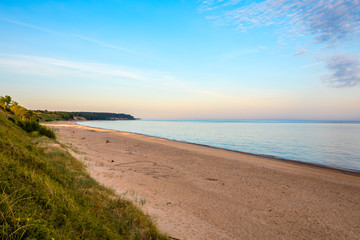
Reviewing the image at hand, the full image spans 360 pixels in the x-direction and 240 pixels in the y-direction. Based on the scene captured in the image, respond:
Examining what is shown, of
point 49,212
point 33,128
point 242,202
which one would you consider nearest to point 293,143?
point 242,202

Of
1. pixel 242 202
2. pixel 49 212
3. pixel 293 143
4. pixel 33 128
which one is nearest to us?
pixel 49 212

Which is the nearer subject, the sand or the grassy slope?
the grassy slope

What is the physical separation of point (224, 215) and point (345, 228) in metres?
3.58

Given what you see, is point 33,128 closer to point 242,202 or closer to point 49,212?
point 242,202

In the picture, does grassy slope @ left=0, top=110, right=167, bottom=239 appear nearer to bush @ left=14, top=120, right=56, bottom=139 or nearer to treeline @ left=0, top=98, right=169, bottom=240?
treeline @ left=0, top=98, right=169, bottom=240

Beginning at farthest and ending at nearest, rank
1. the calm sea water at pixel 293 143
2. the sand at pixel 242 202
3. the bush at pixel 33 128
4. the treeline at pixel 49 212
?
the calm sea water at pixel 293 143 → the bush at pixel 33 128 → the sand at pixel 242 202 → the treeline at pixel 49 212

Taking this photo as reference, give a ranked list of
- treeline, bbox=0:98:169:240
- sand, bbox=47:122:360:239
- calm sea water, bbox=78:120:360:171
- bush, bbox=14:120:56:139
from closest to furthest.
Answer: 1. treeline, bbox=0:98:169:240
2. sand, bbox=47:122:360:239
3. bush, bbox=14:120:56:139
4. calm sea water, bbox=78:120:360:171

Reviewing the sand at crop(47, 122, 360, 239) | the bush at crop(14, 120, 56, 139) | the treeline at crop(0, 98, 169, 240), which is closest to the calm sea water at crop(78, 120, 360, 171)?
the sand at crop(47, 122, 360, 239)

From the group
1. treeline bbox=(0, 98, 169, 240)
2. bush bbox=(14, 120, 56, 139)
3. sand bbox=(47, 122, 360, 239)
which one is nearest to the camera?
treeline bbox=(0, 98, 169, 240)

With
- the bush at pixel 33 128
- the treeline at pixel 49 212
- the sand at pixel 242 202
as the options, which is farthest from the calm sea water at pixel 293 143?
the bush at pixel 33 128

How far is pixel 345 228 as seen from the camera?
6375 millimetres

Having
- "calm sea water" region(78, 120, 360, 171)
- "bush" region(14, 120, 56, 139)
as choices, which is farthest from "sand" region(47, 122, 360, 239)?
"bush" region(14, 120, 56, 139)

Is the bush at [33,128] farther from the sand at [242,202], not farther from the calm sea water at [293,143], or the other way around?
the calm sea water at [293,143]

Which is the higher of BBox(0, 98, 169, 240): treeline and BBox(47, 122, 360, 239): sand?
BBox(0, 98, 169, 240): treeline
